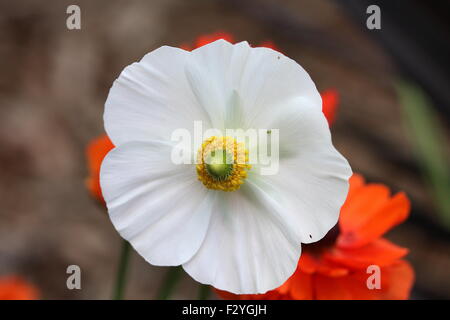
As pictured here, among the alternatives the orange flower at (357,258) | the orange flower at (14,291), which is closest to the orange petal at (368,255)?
the orange flower at (357,258)

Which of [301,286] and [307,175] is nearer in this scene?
[307,175]

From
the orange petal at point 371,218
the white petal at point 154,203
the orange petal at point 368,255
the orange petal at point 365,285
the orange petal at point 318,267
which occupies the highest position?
the white petal at point 154,203

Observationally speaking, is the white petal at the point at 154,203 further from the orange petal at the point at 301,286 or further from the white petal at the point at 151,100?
the orange petal at the point at 301,286

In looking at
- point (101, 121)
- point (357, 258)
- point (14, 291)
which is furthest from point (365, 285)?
point (101, 121)

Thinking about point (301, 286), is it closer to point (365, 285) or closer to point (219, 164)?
point (365, 285)

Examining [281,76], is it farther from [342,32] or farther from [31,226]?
[342,32]

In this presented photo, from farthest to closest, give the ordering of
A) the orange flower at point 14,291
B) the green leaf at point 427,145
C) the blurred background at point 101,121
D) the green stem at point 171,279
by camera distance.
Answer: the blurred background at point 101,121, the green leaf at point 427,145, the orange flower at point 14,291, the green stem at point 171,279

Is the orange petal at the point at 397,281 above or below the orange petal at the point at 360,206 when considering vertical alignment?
below
